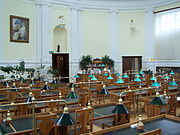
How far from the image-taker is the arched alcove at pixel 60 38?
56.2 ft

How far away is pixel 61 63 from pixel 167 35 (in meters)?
9.49

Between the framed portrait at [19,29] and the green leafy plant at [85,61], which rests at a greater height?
the framed portrait at [19,29]

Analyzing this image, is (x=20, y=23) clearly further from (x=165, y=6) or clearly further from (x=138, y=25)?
(x=165, y=6)

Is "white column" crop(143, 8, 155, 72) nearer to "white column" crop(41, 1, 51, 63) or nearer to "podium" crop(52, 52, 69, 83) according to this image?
"podium" crop(52, 52, 69, 83)

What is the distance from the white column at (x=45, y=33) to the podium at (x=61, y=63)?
28.0 inches

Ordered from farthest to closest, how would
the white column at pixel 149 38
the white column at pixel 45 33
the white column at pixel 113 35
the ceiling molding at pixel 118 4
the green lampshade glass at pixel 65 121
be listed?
1. the white column at pixel 113 35
2. the white column at pixel 149 38
3. the ceiling molding at pixel 118 4
4. the white column at pixel 45 33
5. the green lampshade glass at pixel 65 121

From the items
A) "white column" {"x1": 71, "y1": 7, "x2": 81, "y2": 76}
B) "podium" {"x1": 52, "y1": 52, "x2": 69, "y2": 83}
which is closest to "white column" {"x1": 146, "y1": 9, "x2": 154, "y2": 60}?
"white column" {"x1": 71, "y1": 7, "x2": 81, "y2": 76}

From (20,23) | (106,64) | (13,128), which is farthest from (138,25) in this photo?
(13,128)

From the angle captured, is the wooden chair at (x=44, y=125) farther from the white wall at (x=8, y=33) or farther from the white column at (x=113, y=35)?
the white column at (x=113, y=35)

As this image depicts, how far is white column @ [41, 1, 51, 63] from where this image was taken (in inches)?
618

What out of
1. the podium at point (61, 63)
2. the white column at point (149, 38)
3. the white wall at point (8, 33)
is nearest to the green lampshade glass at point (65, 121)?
the white wall at point (8, 33)

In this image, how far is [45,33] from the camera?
1587 centimetres

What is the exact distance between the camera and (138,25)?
19.1 metres

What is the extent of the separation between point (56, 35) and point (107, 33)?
4.84 metres
